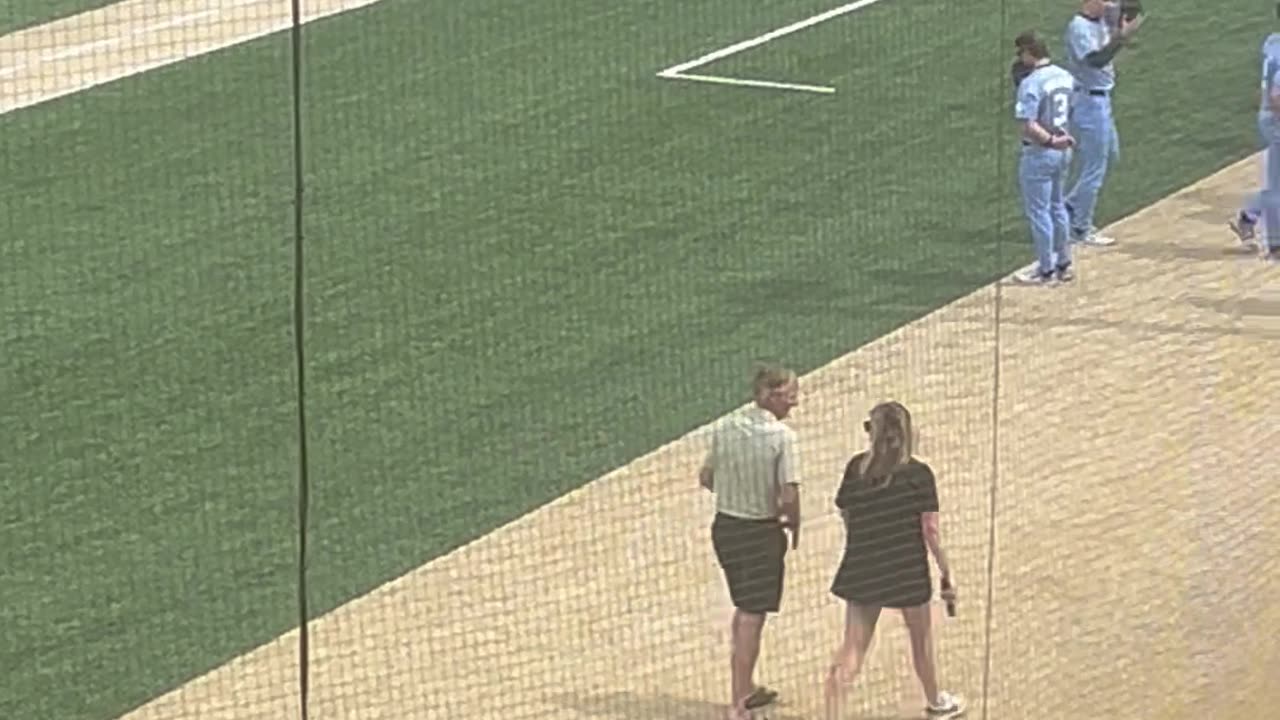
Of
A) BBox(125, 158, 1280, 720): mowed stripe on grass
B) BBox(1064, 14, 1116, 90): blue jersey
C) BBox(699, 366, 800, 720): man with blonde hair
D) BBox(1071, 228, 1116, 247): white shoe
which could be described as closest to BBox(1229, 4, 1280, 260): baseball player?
BBox(1071, 228, 1116, 247): white shoe

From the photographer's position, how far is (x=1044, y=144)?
11.6 metres

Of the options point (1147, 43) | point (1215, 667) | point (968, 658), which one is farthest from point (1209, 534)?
point (1147, 43)

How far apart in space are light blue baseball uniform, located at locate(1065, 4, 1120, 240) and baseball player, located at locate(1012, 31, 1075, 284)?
11 centimetres

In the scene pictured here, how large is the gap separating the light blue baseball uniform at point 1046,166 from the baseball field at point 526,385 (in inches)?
9.1

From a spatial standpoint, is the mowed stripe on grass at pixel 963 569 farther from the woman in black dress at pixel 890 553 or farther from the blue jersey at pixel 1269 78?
the blue jersey at pixel 1269 78

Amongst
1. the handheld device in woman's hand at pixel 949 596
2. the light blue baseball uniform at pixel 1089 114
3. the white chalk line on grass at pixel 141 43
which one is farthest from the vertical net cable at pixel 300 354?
the light blue baseball uniform at pixel 1089 114

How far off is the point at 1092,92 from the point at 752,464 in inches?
160

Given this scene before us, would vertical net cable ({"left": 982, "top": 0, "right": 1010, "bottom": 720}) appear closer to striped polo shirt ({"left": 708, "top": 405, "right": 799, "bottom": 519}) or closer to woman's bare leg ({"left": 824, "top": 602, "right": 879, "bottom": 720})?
woman's bare leg ({"left": 824, "top": 602, "right": 879, "bottom": 720})

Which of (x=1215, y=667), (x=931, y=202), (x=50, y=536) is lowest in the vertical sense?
(x=1215, y=667)

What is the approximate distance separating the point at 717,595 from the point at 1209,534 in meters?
1.86

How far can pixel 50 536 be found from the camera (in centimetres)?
859

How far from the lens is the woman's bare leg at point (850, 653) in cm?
877

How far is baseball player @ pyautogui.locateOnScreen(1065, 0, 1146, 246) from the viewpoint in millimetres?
11789

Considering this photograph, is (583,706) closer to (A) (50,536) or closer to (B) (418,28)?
(A) (50,536)
